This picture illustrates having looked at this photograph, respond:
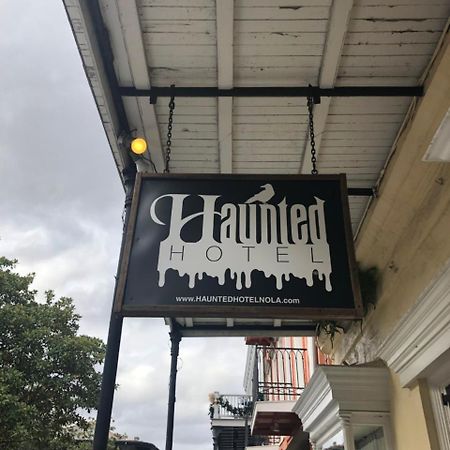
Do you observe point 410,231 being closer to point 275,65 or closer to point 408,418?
point 408,418

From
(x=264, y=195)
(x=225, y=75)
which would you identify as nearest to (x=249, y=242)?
(x=264, y=195)

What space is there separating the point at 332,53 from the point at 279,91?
44cm

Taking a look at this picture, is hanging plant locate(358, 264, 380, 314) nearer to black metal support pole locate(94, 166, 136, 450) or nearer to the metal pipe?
the metal pipe

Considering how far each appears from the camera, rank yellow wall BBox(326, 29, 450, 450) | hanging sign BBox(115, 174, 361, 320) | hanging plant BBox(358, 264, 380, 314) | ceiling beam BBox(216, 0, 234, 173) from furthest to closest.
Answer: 1. hanging plant BBox(358, 264, 380, 314)
2. yellow wall BBox(326, 29, 450, 450)
3. ceiling beam BBox(216, 0, 234, 173)
4. hanging sign BBox(115, 174, 361, 320)

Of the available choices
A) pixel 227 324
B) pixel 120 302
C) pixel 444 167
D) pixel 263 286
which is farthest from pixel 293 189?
pixel 227 324

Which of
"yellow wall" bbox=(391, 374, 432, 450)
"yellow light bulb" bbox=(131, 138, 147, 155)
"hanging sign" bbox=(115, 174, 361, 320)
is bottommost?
"yellow wall" bbox=(391, 374, 432, 450)

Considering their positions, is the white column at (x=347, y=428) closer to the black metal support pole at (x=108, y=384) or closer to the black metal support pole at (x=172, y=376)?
the black metal support pole at (x=108, y=384)

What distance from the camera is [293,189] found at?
2.85 meters

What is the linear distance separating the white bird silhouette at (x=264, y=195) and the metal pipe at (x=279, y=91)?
0.75 meters

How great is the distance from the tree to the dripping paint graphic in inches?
299

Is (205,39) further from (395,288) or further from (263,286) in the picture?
(395,288)

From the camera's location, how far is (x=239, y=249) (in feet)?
8.50

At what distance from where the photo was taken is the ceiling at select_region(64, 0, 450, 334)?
2754 millimetres

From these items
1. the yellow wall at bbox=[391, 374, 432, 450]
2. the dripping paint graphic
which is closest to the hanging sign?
the dripping paint graphic
